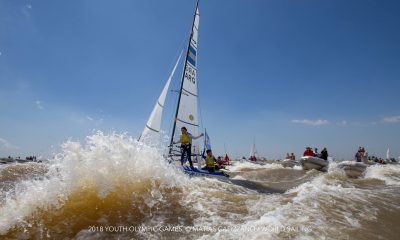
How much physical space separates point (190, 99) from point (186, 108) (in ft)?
2.91

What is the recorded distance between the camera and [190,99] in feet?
62.9

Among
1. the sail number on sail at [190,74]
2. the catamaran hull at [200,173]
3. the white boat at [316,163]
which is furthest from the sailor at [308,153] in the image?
the catamaran hull at [200,173]

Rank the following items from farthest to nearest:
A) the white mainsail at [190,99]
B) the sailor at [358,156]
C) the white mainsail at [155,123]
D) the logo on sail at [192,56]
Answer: the sailor at [358,156] < the logo on sail at [192,56] < the white mainsail at [190,99] < the white mainsail at [155,123]

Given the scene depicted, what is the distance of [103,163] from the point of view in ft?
20.0

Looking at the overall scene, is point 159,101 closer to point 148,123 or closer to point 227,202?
point 148,123

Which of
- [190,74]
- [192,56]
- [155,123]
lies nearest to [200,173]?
[155,123]

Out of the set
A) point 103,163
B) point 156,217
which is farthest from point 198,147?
point 156,217

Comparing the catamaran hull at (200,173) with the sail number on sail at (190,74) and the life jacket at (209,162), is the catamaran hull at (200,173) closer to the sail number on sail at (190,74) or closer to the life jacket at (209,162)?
the life jacket at (209,162)

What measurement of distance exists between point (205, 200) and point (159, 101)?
12854 millimetres

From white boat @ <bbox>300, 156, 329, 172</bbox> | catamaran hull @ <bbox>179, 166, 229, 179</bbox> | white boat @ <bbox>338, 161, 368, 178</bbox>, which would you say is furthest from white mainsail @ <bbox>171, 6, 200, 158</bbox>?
white boat @ <bbox>338, 161, 368, 178</bbox>

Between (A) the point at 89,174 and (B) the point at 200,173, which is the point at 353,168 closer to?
(B) the point at 200,173

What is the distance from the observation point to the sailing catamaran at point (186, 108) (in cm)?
1672

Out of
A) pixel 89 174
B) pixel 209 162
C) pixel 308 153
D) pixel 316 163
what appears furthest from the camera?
pixel 308 153

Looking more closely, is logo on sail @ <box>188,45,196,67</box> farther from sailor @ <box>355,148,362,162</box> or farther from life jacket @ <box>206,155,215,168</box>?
sailor @ <box>355,148,362,162</box>
